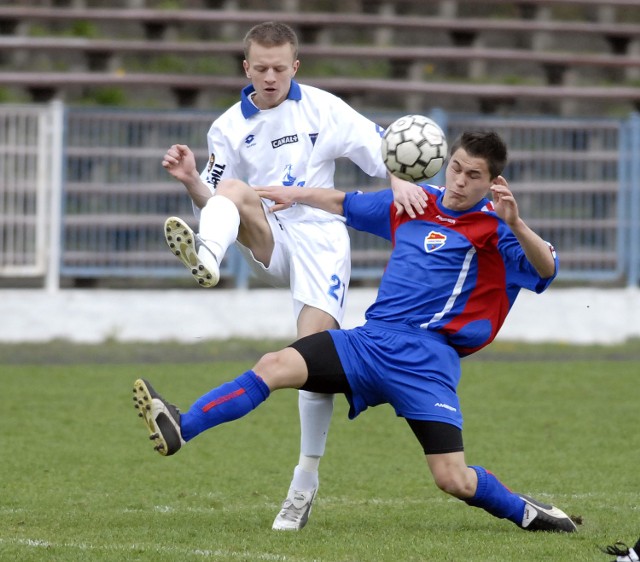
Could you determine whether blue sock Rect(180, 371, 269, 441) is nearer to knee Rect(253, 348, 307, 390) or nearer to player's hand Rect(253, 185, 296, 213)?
knee Rect(253, 348, 307, 390)

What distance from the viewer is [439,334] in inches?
197

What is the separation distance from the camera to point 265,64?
5.38m

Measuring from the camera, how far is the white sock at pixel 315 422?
210 inches

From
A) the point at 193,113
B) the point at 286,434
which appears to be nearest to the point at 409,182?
the point at 286,434

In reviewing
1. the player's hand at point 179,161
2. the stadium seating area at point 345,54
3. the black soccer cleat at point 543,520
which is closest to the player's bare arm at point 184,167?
the player's hand at point 179,161

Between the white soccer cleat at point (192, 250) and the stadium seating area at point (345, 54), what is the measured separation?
10.3m

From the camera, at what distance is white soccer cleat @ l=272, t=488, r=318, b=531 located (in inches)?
203

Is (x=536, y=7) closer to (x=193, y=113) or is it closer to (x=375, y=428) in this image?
(x=193, y=113)

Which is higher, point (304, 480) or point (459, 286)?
point (459, 286)

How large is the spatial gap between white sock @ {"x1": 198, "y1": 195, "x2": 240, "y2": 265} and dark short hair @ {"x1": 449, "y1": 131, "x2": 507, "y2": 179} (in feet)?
3.15

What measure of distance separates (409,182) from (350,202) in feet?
0.91

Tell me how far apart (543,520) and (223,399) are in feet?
4.60

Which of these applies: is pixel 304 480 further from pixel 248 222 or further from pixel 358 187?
pixel 358 187

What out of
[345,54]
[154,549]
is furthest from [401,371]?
[345,54]
